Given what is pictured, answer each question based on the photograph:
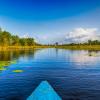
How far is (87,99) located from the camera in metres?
23.6

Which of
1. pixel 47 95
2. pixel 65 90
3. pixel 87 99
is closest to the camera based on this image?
pixel 47 95

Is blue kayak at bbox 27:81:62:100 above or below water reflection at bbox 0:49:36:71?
above

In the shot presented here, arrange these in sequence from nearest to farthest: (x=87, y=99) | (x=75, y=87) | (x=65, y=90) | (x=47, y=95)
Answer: (x=47, y=95), (x=87, y=99), (x=65, y=90), (x=75, y=87)

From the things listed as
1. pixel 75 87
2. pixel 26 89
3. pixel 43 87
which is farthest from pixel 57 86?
pixel 43 87

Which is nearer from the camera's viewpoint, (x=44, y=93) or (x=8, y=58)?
(x=44, y=93)

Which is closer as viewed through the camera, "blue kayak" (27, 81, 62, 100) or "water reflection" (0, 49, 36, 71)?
"blue kayak" (27, 81, 62, 100)

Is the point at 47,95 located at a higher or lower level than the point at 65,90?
higher

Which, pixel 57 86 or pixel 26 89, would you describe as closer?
pixel 26 89

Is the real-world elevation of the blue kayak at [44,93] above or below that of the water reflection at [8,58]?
above

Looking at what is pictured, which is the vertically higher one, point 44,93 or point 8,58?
point 44,93

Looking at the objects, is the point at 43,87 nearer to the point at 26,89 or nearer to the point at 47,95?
the point at 47,95

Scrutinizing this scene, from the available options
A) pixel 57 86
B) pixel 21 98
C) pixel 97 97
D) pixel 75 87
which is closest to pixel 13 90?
pixel 21 98

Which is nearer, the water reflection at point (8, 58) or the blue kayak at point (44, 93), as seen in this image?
the blue kayak at point (44, 93)

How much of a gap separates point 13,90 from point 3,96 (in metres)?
3.22
